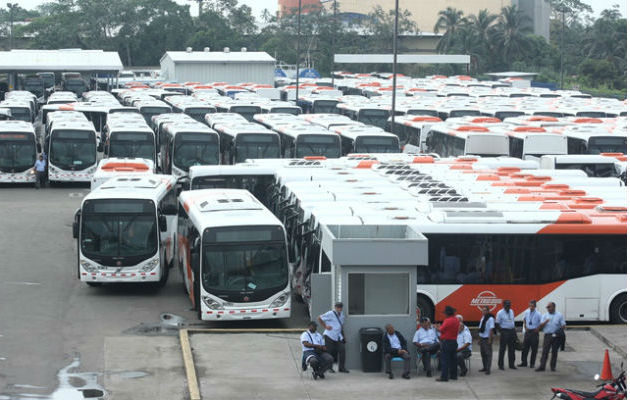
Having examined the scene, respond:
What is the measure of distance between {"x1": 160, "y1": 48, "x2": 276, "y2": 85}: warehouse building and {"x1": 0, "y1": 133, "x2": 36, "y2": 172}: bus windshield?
2052 inches

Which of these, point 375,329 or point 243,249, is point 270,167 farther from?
point 375,329

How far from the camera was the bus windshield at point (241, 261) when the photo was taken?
71.8ft

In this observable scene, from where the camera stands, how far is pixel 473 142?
4184 cm

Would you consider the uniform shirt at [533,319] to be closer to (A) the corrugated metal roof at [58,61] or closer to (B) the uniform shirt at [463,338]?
(B) the uniform shirt at [463,338]

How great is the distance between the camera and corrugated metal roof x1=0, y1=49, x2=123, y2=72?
8075 centimetres

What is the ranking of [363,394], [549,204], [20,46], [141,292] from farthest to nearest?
[20,46] → [141,292] → [549,204] → [363,394]

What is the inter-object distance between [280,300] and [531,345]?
493 centimetres

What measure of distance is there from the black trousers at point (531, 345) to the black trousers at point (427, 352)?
1.73m

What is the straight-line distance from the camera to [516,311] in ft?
73.0

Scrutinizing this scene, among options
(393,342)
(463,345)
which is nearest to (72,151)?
(393,342)

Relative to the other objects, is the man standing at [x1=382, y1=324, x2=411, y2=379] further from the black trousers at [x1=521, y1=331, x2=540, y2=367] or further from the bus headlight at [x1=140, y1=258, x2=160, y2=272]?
the bus headlight at [x1=140, y1=258, x2=160, y2=272]

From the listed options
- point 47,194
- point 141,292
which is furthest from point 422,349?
point 47,194

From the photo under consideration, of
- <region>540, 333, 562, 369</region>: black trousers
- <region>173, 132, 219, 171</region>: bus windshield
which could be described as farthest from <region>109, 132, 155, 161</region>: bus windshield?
<region>540, 333, 562, 369</region>: black trousers

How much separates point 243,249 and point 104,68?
62714 millimetres
